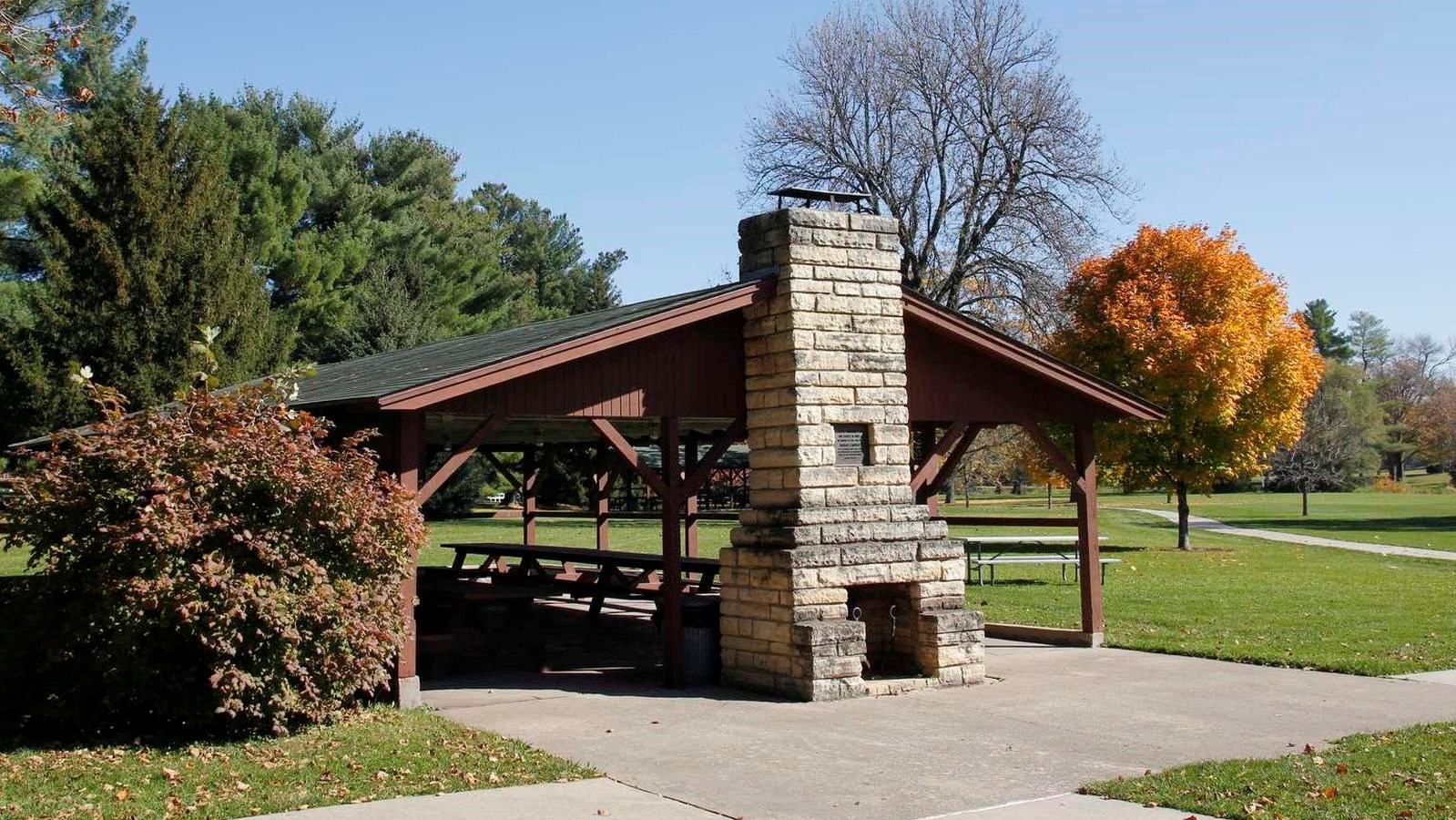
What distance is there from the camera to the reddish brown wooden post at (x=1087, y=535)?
14219 mm

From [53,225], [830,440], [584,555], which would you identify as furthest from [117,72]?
[830,440]

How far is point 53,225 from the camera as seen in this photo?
84.9 feet

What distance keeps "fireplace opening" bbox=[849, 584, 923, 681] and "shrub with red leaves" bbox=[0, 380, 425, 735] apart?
436 centimetres

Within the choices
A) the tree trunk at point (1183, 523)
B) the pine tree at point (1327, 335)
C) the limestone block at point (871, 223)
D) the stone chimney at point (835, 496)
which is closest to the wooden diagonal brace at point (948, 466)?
the stone chimney at point (835, 496)

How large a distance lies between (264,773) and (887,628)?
5.99 m

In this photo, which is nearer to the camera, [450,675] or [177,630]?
[177,630]

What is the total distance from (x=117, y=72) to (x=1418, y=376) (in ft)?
331

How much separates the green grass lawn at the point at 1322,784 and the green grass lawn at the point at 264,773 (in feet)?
11.3

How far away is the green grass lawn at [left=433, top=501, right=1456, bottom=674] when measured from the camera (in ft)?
44.1

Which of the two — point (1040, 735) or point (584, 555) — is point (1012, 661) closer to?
point (1040, 735)

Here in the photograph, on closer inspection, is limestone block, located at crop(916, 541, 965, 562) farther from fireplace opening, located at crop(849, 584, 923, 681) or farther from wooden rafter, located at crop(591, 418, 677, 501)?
wooden rafter, located at crop(591, 418, 677, 501)

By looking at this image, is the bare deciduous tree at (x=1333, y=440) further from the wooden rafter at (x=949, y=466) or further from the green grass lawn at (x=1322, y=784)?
the green grass lawn at (x=1322, y=784)

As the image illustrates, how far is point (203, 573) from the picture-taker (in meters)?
8.61

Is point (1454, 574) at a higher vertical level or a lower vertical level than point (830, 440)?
lower
